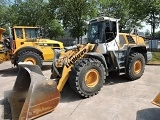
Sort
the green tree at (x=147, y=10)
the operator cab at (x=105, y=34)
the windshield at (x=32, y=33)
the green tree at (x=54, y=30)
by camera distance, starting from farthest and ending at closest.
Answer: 1. the green tree at (x=54, y=30)
2. the green tree at (x=147, y=10)
3. the windshield at (x=32, y=33)
4. the operator cab at (x=105, y=34)

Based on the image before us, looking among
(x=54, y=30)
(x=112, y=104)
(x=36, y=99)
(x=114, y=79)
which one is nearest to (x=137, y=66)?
(x=114, y=79)

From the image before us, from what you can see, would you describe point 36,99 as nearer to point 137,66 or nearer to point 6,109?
point 6,109

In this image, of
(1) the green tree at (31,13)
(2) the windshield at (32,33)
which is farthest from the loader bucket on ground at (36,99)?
(1) the green tree at (31,13)

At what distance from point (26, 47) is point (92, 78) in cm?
452

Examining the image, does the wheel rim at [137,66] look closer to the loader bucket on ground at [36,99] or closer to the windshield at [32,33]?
the loader bucket on ground at [36,99]

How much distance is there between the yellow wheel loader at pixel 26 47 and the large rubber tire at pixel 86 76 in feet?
13.5

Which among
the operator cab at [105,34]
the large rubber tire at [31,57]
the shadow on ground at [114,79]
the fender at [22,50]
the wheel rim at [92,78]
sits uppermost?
the operator cab at [105,34]

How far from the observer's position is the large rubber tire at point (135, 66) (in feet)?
24.0

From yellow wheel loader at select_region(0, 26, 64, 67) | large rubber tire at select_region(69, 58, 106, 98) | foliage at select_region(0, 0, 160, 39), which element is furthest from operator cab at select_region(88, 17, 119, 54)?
foliage at select_region(0, 0, 160, 39)

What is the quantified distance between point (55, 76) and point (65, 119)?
6.32 ft

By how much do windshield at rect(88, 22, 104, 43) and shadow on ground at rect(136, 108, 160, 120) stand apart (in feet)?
9.38

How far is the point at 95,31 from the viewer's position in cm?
721

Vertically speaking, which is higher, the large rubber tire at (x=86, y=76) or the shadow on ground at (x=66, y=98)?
the large rubber tire at (x=86, y=76)

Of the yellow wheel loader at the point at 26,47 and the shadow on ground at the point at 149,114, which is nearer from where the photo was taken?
the shadow on ground at the point at 149,114
